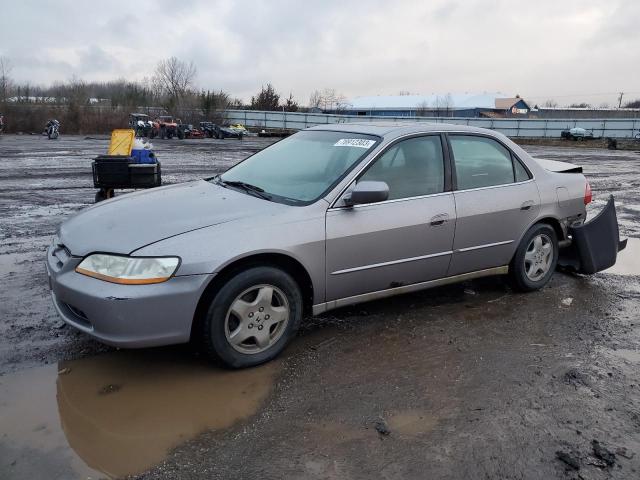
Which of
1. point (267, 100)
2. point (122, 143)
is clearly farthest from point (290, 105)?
point (122, 143)

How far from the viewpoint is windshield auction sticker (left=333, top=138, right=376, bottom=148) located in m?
4.28

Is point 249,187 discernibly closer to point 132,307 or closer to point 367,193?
point 367,193

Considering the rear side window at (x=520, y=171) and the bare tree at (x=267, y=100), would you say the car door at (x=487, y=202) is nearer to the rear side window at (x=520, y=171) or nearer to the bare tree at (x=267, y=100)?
the rear side window at (x=520, y=171)

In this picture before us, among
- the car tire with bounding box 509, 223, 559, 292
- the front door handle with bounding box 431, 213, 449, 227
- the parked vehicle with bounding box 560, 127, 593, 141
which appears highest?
the parked vehicle with bounding box 560, 127, 593, 141

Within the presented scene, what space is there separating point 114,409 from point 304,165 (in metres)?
2.33

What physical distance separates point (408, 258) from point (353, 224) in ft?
2.05

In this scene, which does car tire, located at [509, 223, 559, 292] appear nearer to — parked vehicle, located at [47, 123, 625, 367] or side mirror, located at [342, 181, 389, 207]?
parked vehicle, located at [47, 123, 625, 367]

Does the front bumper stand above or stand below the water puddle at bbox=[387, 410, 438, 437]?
above

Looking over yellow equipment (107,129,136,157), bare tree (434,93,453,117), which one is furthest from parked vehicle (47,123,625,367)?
bare tree (434,93,453,117)

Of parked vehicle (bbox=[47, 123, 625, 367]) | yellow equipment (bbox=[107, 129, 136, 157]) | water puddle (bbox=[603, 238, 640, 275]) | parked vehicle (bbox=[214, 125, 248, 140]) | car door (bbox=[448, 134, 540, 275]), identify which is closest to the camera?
parked vehicle (bbox=[47, 123, 625, 367])

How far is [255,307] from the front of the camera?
11.6ft

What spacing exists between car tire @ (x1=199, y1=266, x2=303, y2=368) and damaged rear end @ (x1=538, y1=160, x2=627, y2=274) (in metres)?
3.30

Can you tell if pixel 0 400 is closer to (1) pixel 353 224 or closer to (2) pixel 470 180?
(1) pixel 353 224

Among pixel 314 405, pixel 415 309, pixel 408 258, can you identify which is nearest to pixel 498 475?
pixel 314 405
